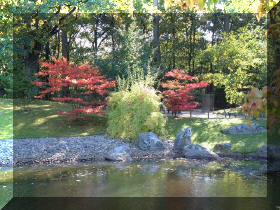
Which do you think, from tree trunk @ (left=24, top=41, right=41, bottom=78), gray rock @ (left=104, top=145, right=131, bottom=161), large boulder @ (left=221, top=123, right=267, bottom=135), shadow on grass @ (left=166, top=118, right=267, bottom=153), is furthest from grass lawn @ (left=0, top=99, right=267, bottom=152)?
tree trunk @ (left=24, top=41, right=41, bottom=78)

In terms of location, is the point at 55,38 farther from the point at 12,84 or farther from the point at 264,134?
the point at 264,134

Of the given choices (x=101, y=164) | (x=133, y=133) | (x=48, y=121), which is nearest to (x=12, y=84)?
(x=48, y=121)

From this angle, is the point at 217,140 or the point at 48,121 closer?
the point at 217,140

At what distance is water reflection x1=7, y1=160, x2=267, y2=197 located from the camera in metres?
7.04

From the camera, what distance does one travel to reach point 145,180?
800cm

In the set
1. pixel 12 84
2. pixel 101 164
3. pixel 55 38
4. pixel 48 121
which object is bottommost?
pixel 101 164

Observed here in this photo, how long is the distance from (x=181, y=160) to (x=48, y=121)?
6831mm

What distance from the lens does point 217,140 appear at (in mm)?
11938

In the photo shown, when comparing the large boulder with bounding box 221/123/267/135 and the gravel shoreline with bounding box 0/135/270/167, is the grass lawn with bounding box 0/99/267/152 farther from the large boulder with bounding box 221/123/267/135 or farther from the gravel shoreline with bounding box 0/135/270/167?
the gravel shoreline with bounding box 0/135/270/167

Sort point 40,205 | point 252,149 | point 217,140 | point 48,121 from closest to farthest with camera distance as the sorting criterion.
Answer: point 40,205 → point 252,149 → point 217,140 → point 48,121

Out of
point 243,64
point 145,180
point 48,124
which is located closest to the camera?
point 145,180

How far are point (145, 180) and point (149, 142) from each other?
3540mm

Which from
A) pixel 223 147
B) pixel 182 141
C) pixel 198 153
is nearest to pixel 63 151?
pixel 182 141

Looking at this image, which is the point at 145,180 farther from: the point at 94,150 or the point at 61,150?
the point at 61,150
